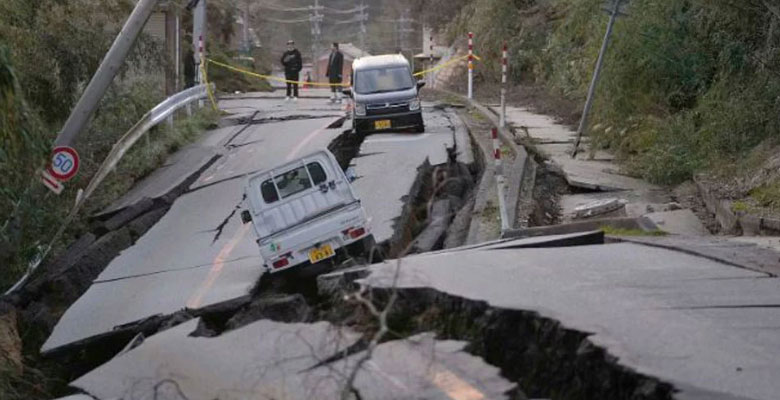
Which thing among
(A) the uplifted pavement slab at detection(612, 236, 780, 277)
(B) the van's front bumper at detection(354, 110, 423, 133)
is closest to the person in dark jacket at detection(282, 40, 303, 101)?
(B) the van's front bumper at detection(354, 110, 423, 133)

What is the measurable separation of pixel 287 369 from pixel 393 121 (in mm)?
16484

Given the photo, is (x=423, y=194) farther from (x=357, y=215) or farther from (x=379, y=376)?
(x=379, y=376)

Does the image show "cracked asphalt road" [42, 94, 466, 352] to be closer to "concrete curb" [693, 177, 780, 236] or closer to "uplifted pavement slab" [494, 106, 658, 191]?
"uplifted pavement slab" [494, 106, 658, 191]

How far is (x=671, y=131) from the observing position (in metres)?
18.3

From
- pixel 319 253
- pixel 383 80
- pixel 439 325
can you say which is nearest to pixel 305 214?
pixel 319 253

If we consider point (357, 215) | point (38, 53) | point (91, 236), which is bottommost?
point (91, 236)

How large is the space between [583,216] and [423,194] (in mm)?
3142

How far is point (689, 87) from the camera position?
65.4 ft

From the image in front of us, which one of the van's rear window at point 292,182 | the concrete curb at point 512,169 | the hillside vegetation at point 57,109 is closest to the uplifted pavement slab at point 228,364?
the hillside vegetation at point 57,109

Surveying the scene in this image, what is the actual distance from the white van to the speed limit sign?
2.50 m

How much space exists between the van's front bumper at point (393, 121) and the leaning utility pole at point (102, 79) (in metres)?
8.17

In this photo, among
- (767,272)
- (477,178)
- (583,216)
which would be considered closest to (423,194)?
(477,178)

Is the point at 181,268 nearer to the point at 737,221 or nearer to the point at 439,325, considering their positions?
the point at 439,325

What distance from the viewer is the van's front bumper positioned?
24.5m
